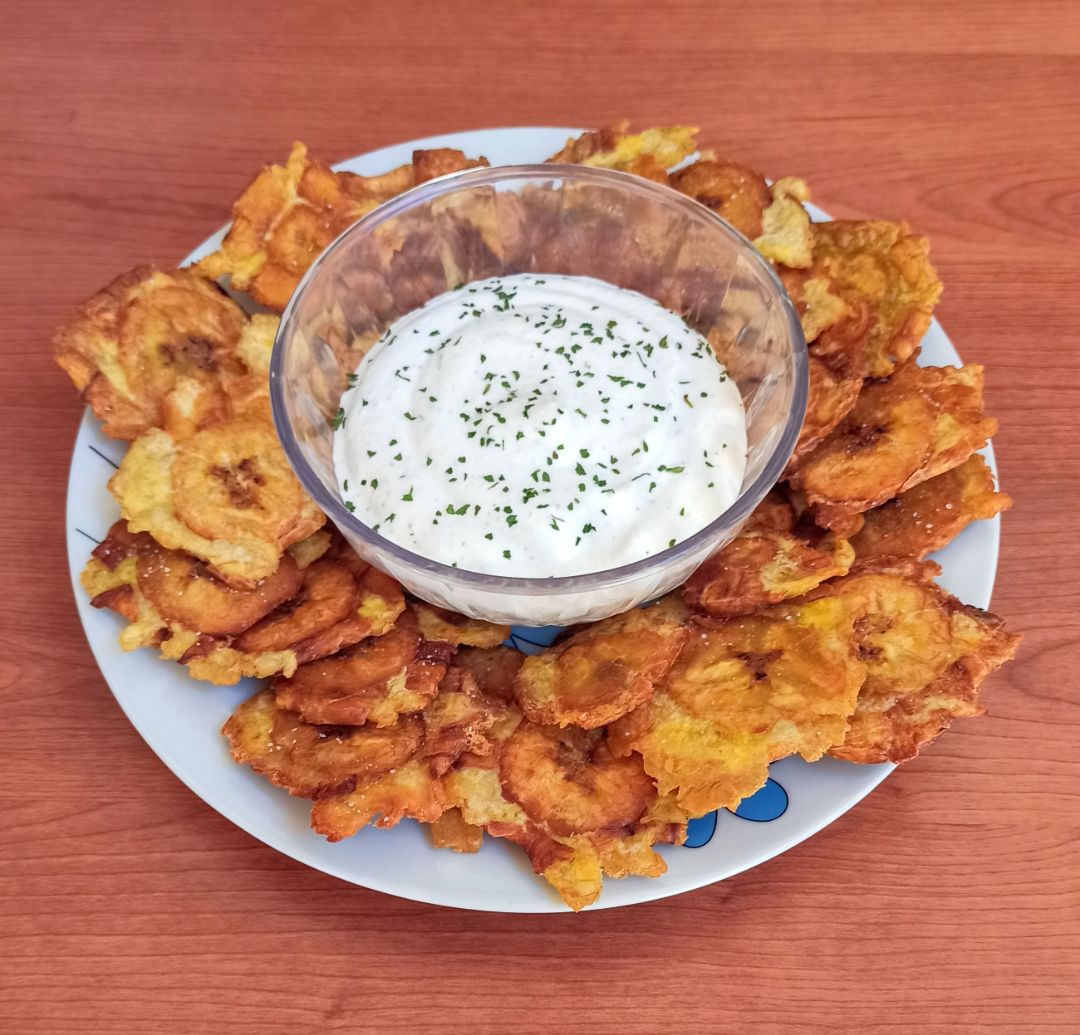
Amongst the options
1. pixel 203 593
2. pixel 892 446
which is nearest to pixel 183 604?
pixel 203 593

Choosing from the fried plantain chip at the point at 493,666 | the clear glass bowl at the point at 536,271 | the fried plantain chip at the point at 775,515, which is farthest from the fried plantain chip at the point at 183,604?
the fried plantain chip at the point at 775,515

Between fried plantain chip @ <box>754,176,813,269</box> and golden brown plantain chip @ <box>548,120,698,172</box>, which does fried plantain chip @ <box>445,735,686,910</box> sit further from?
golden brown plantain chip @ <box>548,120,698,172</box>

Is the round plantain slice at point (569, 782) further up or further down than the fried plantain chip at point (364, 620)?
further down

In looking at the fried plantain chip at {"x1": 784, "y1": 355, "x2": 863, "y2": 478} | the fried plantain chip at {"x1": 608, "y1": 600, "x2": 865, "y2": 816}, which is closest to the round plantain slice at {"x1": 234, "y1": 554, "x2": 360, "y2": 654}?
the fried plantain chip at {"x1": 608, "y1": 600, "x2": 865, "y2": 816}

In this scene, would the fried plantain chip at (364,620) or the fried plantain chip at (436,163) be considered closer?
the fried plantain chip at (364,620)

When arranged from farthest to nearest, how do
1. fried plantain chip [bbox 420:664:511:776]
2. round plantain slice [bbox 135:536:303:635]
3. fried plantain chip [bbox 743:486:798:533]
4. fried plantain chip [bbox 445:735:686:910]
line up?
fried plantain chip [bbox 743:486:798:533]
round plantain slice [bbox 135:536:303:635]
fried plantain chip [bbox 420:664:511:776]
fried plantain chip [bbox 445:735:686:910]

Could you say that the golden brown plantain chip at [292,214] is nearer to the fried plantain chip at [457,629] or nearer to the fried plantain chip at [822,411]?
the fried plantain chip at [457,629]
